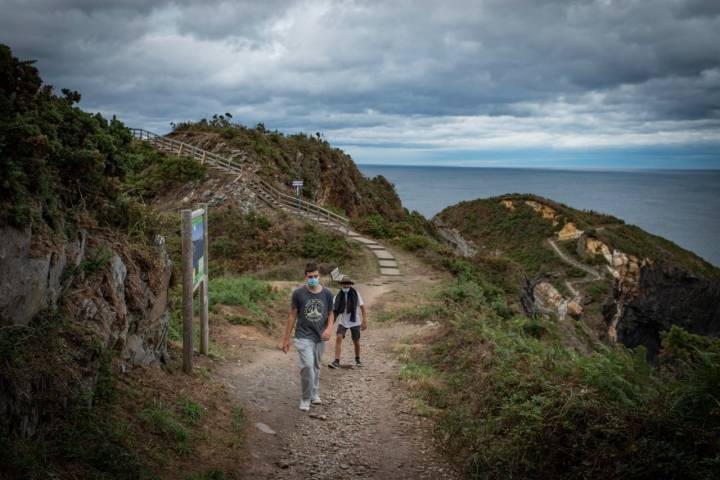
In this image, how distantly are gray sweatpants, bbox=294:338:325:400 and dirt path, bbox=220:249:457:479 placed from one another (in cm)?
30

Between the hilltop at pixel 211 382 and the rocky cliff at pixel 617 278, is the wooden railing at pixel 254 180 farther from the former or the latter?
the rocky cliff at pixel 617 278

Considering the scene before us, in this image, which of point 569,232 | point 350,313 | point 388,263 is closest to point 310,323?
point 350,313

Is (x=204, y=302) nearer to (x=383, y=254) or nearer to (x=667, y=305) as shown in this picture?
(x=383, y=254)

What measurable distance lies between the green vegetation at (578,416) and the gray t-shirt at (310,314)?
6.79 ft

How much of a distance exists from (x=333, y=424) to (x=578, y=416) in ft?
11.1

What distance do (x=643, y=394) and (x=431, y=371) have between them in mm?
4696

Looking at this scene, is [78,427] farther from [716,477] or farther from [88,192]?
[716,477]

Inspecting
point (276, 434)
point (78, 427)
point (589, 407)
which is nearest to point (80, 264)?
point (78, 427)

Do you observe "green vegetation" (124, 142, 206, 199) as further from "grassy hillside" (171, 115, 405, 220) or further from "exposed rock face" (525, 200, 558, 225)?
"exposed rock face" (525, 200, 558, 225)

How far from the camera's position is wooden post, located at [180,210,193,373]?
774cm

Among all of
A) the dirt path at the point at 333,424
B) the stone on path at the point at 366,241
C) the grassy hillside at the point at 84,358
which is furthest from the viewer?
the stone on path at the point at 366,241

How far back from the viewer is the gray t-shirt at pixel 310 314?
312 inches

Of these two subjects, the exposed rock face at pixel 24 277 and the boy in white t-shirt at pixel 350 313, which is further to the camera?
the boy in white t-shirt at pixel 350 313

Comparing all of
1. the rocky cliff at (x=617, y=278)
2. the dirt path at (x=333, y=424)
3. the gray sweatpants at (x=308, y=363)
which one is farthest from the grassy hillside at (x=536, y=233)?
the gray sweatpants at (x=308, y=363)
